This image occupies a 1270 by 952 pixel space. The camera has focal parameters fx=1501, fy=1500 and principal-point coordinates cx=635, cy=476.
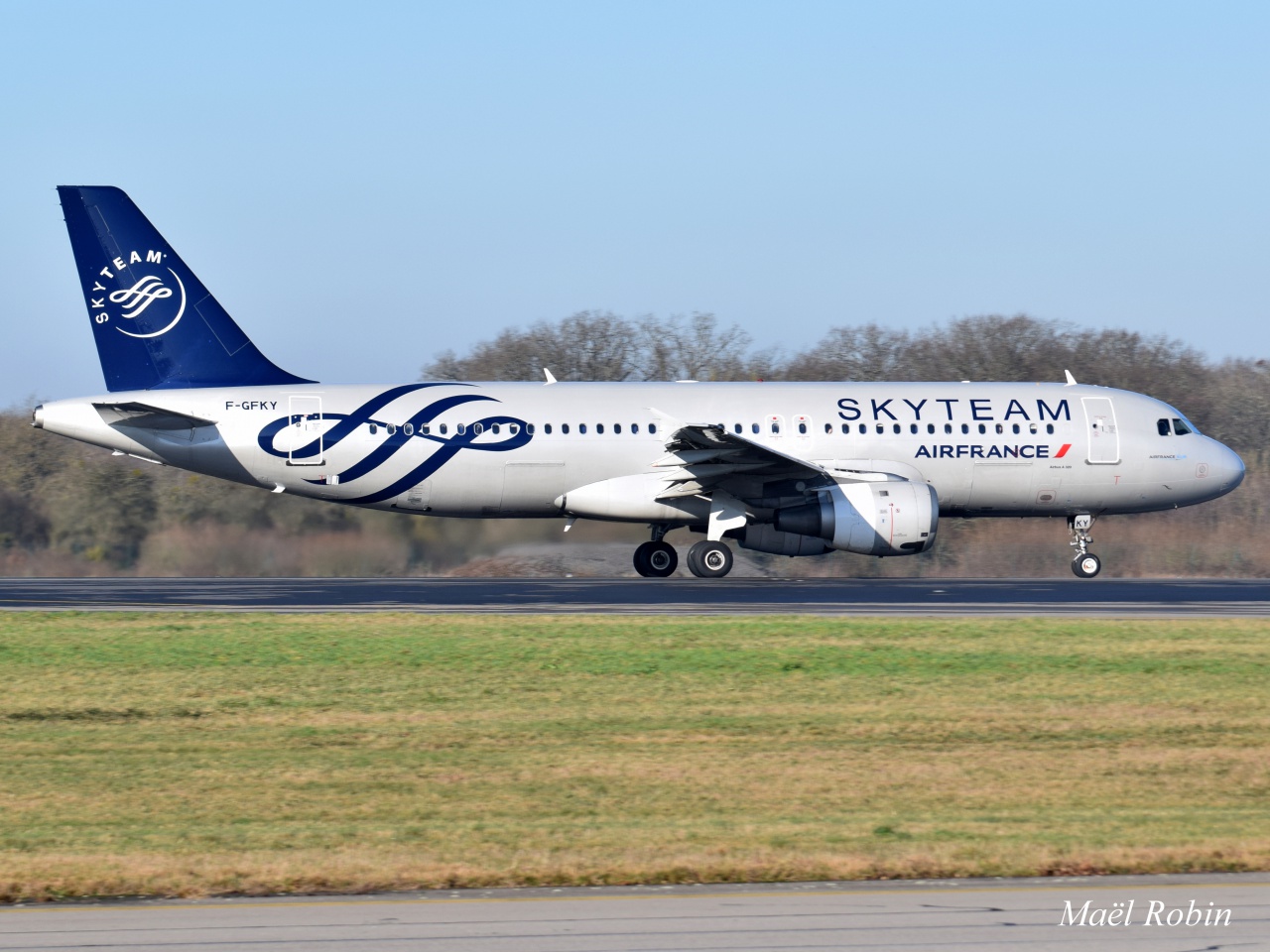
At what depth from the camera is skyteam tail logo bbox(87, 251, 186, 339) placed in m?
29.0

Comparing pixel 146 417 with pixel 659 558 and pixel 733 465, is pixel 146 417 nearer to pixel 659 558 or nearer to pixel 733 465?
pixel 659 558

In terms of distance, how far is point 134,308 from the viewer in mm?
29031

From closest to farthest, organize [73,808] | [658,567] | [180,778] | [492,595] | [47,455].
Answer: [73,808], [180,778], [492,595], [658,567], [47,455]

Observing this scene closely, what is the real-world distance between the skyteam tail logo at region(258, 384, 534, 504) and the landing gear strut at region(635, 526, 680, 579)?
352 cm

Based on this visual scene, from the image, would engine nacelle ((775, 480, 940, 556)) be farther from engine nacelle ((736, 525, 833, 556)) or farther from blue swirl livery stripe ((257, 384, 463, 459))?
blue swirl livery stripe ((257, 384, 463, 459))

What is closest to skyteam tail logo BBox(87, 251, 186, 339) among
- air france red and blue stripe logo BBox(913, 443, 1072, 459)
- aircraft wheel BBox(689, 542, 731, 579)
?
aircraft wheel BBox(689, 542, 731, 579)

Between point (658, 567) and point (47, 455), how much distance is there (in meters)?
17.0

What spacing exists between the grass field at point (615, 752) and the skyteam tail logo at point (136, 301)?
11580mm

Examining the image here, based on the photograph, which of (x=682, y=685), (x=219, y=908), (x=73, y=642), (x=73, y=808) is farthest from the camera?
(x=73, y=642)

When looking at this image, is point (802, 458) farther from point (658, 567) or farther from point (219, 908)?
point (219, 908)

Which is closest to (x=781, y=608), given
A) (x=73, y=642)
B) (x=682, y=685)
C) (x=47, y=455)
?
(x=682, y=685)

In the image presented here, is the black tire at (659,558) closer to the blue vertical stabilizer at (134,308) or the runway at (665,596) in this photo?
the runway at (665,596)

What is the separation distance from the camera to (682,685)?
14367 mm

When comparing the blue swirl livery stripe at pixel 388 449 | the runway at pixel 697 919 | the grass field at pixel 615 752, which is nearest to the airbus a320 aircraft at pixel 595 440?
the blue swirl livery stripe at pixel 388 449
